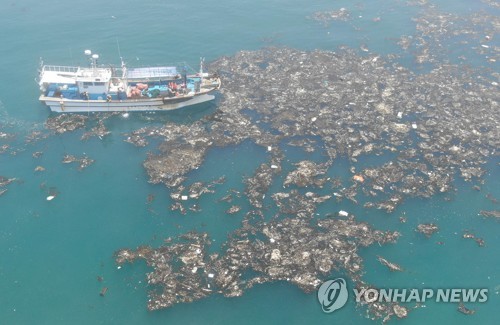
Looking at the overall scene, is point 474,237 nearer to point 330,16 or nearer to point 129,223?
point 129,223

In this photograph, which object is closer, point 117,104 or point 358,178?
point 358,178

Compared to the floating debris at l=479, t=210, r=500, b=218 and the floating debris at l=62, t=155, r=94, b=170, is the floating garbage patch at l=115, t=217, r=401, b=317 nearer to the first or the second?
the floating debris at l=479, t=210, r=500, b=218

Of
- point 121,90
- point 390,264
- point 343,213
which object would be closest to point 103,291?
point 343,213

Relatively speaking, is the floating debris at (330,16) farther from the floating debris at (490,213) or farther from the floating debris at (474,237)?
the floating debris at (474,237)

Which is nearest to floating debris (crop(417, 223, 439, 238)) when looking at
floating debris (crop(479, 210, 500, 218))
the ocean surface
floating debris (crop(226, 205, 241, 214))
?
the ocean surface

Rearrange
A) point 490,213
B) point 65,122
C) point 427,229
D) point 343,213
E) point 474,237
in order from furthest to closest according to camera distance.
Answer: point 65,122 → point 490,213 → point 343,213 → point 427,229 → point 474,237

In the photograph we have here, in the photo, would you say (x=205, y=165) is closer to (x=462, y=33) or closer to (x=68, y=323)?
(x=68, y=323)
